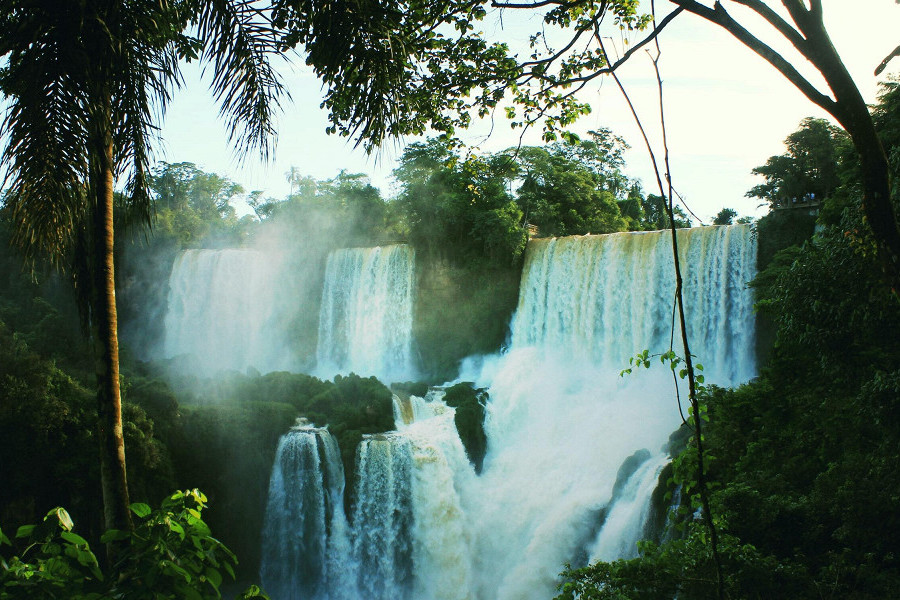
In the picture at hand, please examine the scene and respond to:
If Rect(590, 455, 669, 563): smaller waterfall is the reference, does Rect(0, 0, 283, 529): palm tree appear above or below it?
above

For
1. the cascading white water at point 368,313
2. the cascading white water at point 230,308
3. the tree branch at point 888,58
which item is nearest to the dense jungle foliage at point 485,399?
the cascading white water at point 368,313

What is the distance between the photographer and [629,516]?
11984mm

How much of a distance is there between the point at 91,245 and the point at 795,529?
740cm

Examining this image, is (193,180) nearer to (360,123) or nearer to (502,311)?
(502,311)

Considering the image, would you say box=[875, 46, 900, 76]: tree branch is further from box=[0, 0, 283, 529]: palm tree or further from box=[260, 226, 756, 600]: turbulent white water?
box=[260, 226, 756, 600]: turbulent white water

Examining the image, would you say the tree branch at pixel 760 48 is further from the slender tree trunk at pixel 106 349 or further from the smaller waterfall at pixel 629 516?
the smaller waterfall at pixel 629 516

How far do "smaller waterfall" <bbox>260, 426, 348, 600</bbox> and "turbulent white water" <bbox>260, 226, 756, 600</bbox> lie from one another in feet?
1.71

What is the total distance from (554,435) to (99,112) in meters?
15.0

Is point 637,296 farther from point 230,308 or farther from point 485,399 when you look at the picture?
point 230,308

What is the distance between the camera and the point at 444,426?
1619 centimetres

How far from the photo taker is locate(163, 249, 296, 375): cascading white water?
25.8 metres

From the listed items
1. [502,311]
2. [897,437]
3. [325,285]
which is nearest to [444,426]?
[502,311]

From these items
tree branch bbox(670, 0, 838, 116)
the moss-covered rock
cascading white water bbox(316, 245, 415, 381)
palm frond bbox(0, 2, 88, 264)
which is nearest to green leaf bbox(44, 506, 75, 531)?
palm frond bbox(0, 2, 88, 264)

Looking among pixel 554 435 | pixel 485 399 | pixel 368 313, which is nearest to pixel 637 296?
pixel 554 435
